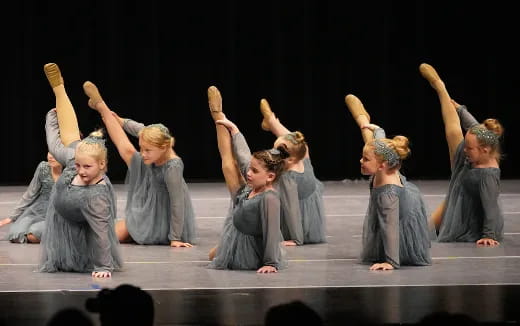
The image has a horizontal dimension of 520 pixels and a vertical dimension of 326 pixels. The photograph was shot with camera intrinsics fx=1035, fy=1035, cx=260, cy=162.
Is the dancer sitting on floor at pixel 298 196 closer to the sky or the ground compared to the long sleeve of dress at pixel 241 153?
closer to the ground

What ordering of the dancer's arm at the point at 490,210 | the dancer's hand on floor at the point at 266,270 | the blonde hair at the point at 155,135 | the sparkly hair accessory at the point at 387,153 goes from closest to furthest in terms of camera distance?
the dancer's hand on floor at the point at 266,270, the sparkly hair accessory at the point at 387,153, the blonde hair at the point at 155,135, the dancer's arm at the point at 490,210

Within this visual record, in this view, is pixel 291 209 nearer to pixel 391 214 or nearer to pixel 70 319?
pixel 391 214

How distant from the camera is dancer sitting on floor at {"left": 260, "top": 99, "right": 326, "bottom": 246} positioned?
617 cm

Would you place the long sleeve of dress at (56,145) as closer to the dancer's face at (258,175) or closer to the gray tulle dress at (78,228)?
the gray tulle dress at (78,228)

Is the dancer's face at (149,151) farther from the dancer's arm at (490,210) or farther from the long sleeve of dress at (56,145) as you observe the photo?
the dancer's arm at (490,210)

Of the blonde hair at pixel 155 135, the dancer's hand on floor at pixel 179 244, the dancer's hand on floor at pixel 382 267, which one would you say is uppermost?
the blonde hair at pixel 155 135

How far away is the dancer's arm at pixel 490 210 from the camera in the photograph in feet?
19.8

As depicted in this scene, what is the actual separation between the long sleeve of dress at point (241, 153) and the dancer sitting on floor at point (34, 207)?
1.49 m

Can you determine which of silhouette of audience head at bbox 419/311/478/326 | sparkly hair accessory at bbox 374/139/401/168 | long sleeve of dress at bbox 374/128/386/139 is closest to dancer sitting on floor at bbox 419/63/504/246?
long sleeve of dress at bbox 374/128/386/139

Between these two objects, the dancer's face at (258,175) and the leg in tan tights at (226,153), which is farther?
the leg in tan tights at (226,153)

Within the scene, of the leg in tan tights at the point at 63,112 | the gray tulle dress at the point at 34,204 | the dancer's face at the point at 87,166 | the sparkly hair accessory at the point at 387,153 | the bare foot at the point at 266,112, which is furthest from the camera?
the bare foot at the point at 266,112

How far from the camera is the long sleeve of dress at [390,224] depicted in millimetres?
5176

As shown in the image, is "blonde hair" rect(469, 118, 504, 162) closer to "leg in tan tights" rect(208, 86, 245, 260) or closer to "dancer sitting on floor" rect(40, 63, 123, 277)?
"leg in tan tights" rect(208, 86, 245, 260)

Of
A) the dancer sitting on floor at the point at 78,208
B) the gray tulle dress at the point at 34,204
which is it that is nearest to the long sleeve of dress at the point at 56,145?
the dancer sitting on floor at the point at 78,208
